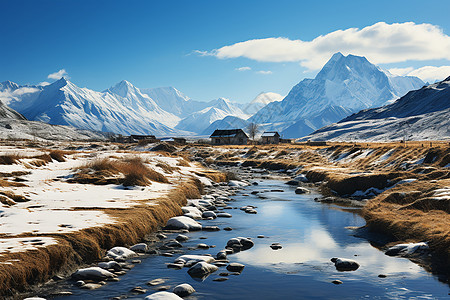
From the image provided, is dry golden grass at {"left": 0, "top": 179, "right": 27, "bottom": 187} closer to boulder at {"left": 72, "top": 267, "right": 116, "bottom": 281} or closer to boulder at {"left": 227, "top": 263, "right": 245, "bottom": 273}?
boulder at {"left": 72, "top": 267, "right": 116, "bottom": 281}

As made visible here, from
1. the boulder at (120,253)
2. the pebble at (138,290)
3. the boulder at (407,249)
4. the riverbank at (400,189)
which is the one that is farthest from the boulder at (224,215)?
the pebble at (138,290)

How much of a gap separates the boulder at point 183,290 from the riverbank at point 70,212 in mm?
4273

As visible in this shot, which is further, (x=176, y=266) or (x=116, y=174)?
(x=116, y=174)

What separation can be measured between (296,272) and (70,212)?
37.9 feet

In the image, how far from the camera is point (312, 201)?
32.9m

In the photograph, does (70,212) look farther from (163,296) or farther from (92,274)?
(163,296)

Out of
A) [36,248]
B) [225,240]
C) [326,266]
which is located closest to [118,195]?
[225,240]

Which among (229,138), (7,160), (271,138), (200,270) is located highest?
(271,138)

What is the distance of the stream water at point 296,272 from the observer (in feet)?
41.1

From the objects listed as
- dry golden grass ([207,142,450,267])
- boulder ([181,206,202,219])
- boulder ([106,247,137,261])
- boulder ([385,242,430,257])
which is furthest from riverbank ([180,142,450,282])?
boulder ([106,247,137,261])

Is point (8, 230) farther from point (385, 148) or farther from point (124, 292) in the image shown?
point (385, 148)

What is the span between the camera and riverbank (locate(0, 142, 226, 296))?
1251 centimetres

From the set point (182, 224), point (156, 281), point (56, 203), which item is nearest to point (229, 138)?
point (182, 224)

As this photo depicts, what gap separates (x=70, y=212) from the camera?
18.5m
